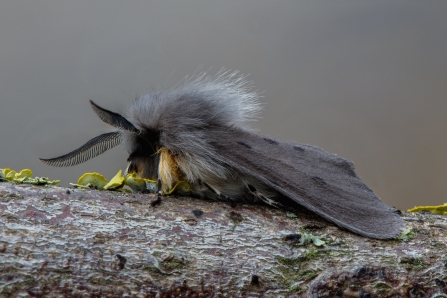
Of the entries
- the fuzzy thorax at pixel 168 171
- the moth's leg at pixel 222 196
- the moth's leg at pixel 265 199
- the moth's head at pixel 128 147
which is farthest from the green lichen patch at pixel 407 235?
the moth's head at pixel 128 147

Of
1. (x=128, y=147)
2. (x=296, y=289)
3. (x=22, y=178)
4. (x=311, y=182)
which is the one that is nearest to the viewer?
(x=296, y=289)

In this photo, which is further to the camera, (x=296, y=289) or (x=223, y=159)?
(x=223, y=159)

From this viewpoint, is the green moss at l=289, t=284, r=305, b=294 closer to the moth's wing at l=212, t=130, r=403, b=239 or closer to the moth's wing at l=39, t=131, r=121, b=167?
the moth's wing at l=212, t=130, r=403, b=239

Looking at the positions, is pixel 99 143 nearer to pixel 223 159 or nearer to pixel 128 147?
pixel 128 147

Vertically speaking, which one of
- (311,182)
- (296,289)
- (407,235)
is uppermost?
(311,182)

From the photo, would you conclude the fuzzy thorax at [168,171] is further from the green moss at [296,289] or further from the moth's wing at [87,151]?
the green moss at [296,289]

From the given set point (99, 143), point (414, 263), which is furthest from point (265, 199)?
point (99, 143)

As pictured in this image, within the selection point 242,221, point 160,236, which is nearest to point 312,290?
point 242,221
